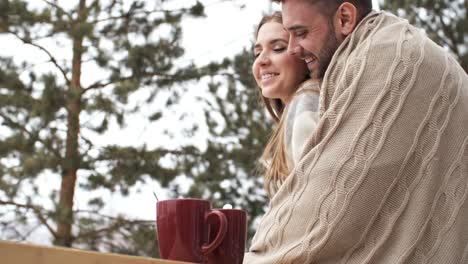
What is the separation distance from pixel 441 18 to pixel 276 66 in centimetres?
777

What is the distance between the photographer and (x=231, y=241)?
1.38 metres

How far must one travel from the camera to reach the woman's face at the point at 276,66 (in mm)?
2623

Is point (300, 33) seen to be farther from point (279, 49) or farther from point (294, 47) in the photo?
point (279, 49)

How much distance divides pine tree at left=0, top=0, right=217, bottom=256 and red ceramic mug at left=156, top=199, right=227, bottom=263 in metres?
7.17

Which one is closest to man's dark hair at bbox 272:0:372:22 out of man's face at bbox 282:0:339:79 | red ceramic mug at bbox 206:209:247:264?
man's face at bbox 282:0:339:79

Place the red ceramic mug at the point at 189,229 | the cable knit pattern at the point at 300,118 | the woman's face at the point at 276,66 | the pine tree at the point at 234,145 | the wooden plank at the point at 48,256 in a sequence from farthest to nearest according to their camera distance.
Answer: the pine tree at the point at 234,145, the woman's face at the point at 276,66, the cable knit pattern at the point at 300,118, the red ceramic mug at the point at 189,229, the wooden plank at the point at 48,256

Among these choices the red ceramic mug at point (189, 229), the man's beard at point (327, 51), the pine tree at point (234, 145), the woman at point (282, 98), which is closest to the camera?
the red ceramic mug at point (189, 229)

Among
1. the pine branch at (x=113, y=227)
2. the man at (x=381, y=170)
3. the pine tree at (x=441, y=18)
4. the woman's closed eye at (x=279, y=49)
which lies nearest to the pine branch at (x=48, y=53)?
the pine branch at (x=113, y=227)

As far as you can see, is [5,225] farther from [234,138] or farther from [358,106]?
[358,106]

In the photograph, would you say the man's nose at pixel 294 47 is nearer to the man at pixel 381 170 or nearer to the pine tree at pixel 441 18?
the man at pixel 381 170

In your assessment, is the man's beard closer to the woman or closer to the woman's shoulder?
the woman

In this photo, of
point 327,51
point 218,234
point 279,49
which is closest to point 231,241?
point 218,234

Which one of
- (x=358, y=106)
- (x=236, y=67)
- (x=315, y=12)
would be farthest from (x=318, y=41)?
(x=236, y=67)

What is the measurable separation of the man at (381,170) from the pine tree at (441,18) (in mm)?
8392
